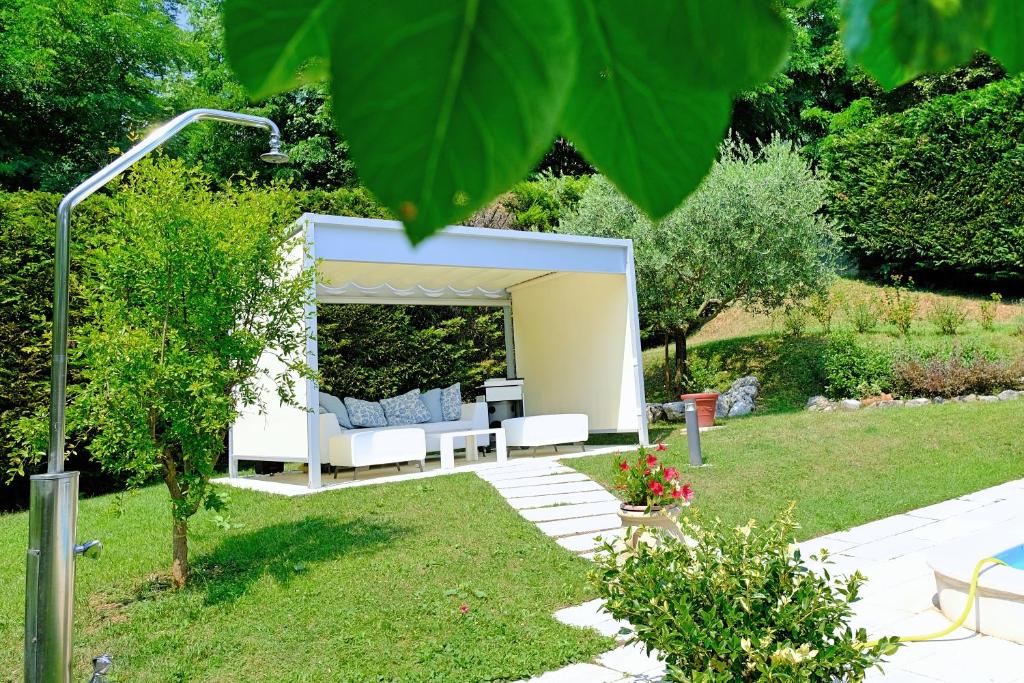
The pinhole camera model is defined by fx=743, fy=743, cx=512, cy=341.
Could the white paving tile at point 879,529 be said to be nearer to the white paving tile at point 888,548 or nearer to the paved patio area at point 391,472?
the white paving tile at point 888,548

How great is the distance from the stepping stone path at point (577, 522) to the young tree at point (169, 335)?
7.78ft

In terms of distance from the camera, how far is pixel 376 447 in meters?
7.93

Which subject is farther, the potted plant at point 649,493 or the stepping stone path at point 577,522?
the potted plant at point 649,493

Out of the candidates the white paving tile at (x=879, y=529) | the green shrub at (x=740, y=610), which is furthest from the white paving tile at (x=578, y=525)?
the green shrub at (x=740, y=610)

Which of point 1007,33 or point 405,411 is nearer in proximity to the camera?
point 1007,33

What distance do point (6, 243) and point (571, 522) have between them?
7.08 m

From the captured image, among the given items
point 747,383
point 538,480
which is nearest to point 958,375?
point 747,383

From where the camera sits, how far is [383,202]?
0.48 feet

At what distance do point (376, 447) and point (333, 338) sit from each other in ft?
14.5

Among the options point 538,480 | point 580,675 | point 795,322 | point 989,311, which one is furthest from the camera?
point 795,322

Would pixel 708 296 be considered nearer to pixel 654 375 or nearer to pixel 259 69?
pixel 654 375

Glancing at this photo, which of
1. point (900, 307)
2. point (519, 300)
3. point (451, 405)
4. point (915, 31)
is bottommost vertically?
point (915, 31)

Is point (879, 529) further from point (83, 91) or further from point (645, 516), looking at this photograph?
point (83, 91)

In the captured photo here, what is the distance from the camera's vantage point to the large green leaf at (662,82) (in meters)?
0.18
